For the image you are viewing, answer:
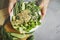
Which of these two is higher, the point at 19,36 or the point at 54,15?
the point at 54,15

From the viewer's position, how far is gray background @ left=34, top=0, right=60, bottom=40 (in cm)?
98

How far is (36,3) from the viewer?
0.94 metres

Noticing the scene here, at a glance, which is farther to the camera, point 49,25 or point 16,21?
point 49,25

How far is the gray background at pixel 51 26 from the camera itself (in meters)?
0.98

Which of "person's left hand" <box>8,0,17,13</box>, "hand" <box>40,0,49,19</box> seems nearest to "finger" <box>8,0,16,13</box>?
"person's left hand" <box>8,0,17,13</box>

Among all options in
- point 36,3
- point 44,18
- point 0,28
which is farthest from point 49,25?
point 0,28

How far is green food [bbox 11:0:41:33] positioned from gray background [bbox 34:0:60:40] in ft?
0.27

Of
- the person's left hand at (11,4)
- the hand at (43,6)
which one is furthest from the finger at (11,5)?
the hand at (43,6)

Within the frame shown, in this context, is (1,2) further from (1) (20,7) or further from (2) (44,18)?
(2) (44,18)

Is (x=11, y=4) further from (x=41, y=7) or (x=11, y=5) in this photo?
(x=41, y=7)

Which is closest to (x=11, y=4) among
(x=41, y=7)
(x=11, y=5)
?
(x=11, y=5)

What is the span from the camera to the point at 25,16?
0.88 m

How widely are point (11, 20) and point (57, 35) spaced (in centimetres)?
29

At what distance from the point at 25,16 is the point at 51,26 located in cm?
19
